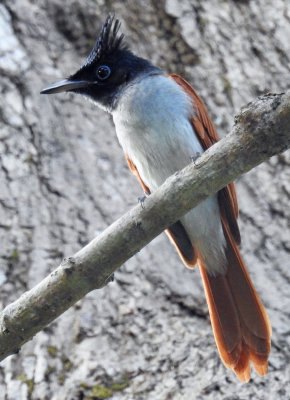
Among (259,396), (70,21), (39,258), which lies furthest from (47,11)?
(259,396)

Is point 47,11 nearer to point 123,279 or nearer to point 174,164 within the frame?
point 174,164

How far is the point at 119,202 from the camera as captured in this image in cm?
390

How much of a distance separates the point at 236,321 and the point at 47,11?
2425 millimetres

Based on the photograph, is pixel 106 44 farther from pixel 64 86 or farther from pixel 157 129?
pixel 157 129

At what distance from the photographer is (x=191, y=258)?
144 inches

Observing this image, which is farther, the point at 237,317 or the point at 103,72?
the point at 103,72

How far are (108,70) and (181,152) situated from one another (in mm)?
794

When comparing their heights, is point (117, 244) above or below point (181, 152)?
above

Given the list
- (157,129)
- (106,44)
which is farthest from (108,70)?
(157,129)

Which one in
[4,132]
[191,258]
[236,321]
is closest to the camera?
[236,321]

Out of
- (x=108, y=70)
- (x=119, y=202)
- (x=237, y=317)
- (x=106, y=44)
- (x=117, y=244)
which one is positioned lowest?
(x=237, y=317)

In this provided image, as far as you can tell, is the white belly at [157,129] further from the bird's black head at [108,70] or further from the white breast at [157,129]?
the bird's black head at [108,70]

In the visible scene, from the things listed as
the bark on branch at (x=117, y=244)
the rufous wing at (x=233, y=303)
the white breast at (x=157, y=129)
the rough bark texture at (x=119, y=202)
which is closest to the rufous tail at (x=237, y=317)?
the rufous wing at (x=233, y=303)

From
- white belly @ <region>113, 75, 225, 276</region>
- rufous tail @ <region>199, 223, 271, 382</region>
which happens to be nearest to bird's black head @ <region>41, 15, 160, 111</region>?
white belly @ <region>113, 75, 225, 276</region>
